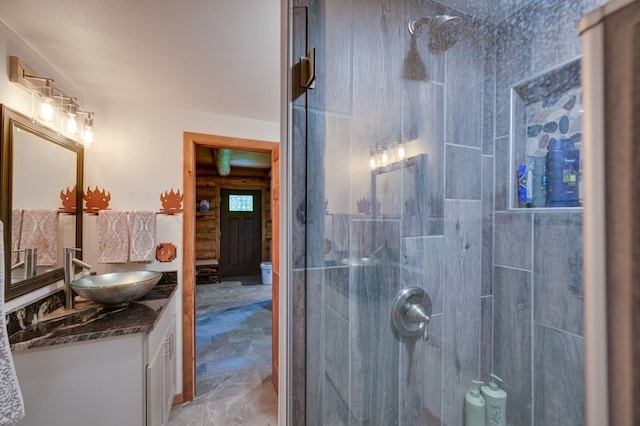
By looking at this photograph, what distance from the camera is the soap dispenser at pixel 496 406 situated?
3.51 ft

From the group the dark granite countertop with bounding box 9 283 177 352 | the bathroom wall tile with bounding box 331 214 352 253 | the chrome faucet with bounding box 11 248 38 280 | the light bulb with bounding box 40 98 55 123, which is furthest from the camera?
the light bulb with bounding box 40 98 55 123

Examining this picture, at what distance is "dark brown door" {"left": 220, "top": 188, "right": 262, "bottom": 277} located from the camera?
571cm

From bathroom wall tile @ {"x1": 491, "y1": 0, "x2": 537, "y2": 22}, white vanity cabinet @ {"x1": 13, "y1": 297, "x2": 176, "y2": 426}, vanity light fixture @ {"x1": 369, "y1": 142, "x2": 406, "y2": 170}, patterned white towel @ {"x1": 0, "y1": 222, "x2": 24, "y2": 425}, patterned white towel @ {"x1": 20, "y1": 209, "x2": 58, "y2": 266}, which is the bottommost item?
white vanity cabinet @ {"x1": 13, "y1": 297, "x2": 176, "y2": 426}

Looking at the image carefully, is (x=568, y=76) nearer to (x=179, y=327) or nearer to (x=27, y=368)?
(x=27, y=368)

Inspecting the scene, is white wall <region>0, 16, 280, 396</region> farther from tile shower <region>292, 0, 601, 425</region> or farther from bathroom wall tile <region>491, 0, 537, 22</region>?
bathroom wall tile <region>491, 0, 537, 22</region>

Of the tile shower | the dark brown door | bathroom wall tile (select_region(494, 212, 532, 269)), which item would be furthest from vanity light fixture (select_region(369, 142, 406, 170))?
the dark brown door

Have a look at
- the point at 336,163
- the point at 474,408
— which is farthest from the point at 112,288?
the point at 474,408

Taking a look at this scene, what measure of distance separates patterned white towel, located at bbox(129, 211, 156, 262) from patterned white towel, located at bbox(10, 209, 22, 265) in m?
0.57

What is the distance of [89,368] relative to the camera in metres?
1.28

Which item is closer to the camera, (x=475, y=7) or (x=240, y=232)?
(x=475, y=7)

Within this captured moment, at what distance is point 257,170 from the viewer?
5.68m

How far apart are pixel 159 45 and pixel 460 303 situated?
75.4 inches

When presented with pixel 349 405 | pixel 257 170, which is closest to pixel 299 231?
pixel 349 405

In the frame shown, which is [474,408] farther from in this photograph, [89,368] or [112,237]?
[112,237]
